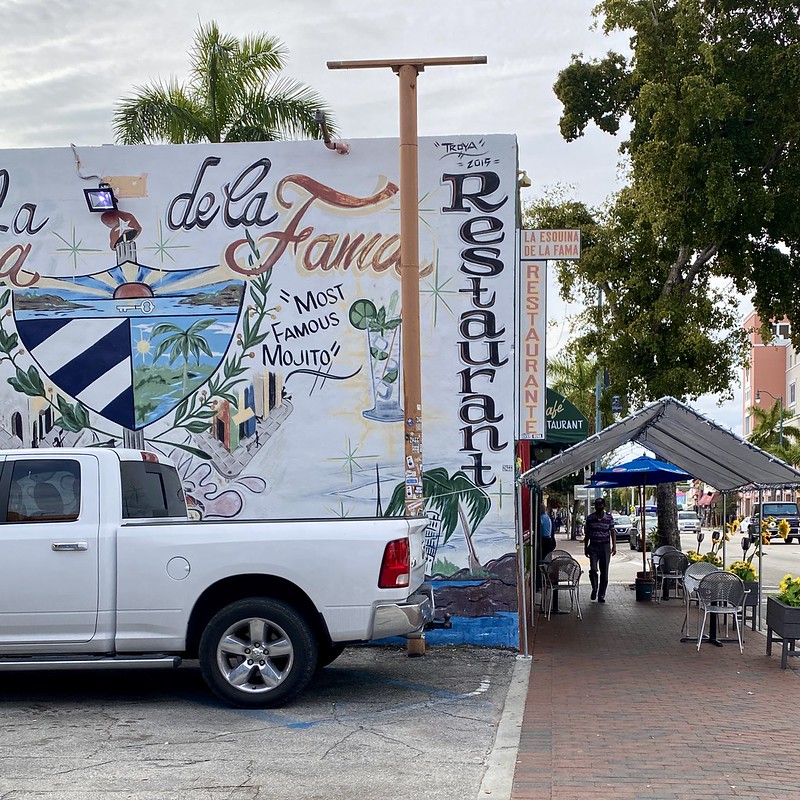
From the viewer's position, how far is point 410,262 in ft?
36.9

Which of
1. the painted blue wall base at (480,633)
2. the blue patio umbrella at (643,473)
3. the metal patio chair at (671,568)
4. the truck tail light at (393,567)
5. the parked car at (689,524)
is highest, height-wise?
the blue patio umbrella at (643,473)

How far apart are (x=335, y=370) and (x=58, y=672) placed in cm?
449

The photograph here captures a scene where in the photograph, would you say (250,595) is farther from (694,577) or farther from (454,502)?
(694,577)

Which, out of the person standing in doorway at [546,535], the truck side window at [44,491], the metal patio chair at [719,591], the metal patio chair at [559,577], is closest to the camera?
the truck side window at [44,491]

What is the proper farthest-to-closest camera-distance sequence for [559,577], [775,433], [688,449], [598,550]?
1. [775,433]
2. [598,550]
3. [559,577]
4. [688,449]

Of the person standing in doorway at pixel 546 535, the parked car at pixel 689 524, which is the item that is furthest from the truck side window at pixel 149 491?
the parked car at pixel 689 524

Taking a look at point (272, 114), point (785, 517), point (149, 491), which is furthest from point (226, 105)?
point (785, 517)

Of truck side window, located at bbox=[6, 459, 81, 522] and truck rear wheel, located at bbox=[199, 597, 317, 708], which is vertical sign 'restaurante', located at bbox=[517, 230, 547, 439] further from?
truck side window, located at bbox=[6, 459, 81, 522]

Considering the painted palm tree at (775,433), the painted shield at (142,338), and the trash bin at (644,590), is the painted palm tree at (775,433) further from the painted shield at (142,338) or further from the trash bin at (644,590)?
the painted shield at (142,338)

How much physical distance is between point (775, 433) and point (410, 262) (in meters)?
70.0

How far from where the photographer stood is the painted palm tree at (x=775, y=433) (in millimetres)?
72000

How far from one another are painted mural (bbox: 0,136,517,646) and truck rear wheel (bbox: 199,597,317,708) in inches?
164

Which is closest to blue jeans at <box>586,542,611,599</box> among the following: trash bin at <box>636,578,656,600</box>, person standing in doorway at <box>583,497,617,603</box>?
person standing in doorway at <box>583,497,617,603</box>

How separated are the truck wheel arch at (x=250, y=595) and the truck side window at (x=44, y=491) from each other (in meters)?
1.27
